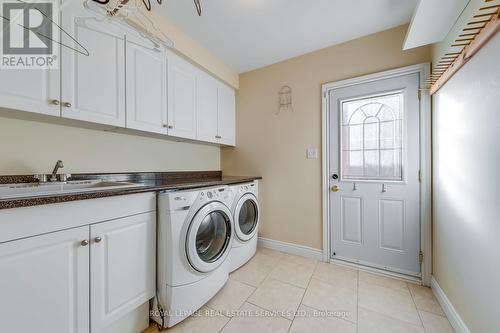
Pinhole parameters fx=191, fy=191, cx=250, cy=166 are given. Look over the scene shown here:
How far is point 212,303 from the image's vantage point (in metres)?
1.48

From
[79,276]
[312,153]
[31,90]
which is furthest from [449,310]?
[31,90]

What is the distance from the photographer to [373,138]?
1897 millimetres

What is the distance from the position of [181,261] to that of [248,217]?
1.02 meters

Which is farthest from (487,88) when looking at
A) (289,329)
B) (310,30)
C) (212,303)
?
(212,303)

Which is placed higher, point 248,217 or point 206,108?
point 206,108

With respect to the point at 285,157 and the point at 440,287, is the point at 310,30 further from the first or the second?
the point at 440,287

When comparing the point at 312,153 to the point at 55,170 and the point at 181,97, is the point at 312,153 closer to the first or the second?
the point at 181,97

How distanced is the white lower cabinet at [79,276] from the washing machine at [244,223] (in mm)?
775

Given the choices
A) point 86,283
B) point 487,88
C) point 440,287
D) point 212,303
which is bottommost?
point 212,303

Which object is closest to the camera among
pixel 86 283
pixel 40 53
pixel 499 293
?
pixel 499 293

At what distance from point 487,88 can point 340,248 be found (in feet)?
5.53

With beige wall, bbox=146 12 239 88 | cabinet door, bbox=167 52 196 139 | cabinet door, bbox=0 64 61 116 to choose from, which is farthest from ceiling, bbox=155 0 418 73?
cabinet door, bbox=0 64 61 116

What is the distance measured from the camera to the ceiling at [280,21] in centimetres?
155

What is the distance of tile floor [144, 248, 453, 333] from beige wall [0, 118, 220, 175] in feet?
4.24
